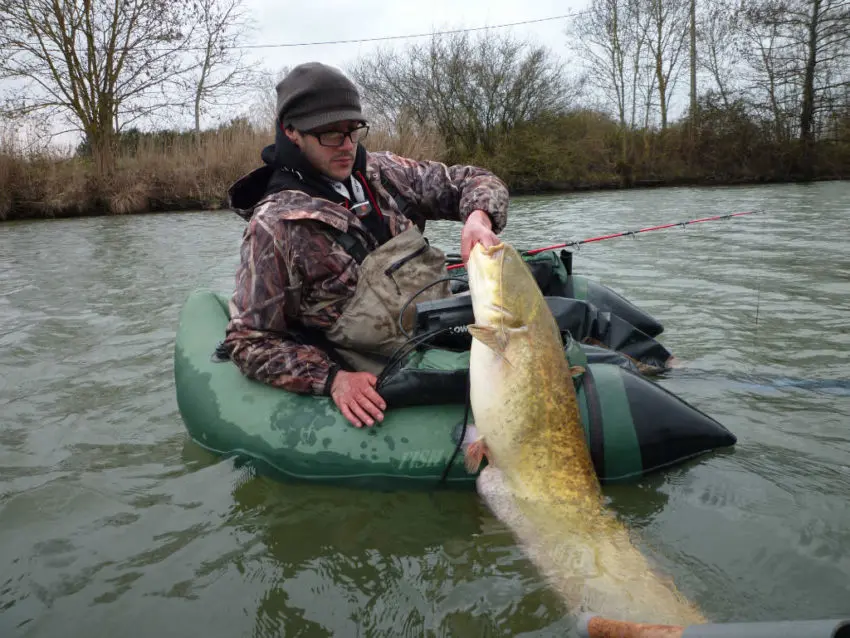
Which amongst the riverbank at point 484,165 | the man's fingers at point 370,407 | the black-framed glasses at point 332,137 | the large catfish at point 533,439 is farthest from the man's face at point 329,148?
the riverbank at point 484,165

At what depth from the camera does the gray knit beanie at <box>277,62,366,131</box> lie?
3.24m

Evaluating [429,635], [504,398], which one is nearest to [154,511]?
[429,635]

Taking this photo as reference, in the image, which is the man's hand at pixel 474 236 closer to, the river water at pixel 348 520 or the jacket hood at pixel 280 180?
the jacket hood at pixel 280 180

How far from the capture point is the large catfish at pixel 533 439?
2475 millimetres

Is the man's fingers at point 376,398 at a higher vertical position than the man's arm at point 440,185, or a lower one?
lower

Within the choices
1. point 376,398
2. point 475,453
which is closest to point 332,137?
point 376,398

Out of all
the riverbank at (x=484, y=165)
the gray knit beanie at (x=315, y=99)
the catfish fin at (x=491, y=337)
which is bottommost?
the catfish fin at (x=491, y=337)

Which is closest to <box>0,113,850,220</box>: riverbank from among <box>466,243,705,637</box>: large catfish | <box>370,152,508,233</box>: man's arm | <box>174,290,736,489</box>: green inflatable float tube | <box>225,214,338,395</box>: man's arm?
<box>370,152,508,233</box>: man's arm

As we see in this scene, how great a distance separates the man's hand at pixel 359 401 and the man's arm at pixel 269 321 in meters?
0.10

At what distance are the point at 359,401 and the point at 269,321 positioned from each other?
2.01 feet

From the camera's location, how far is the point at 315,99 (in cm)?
325

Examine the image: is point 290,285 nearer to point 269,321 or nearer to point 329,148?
point 269,321

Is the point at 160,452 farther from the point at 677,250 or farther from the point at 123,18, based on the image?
the point at 123,18

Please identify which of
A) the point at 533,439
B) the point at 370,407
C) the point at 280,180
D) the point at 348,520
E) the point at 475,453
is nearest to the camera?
the point at 533,439
